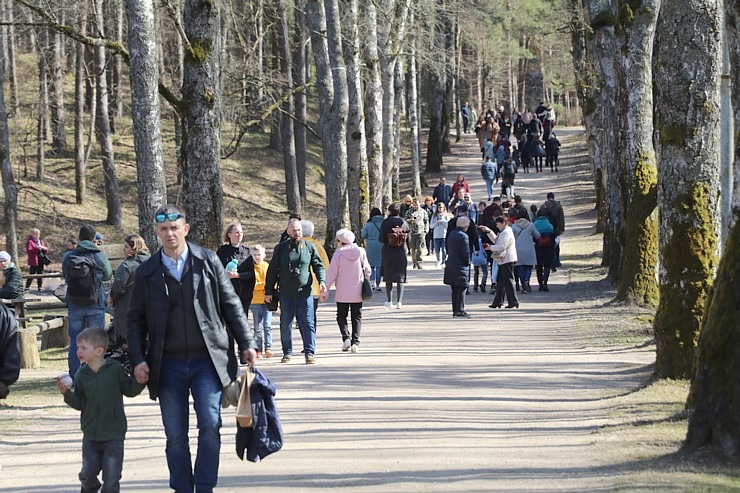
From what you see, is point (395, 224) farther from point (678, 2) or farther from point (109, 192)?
point (109, 192)

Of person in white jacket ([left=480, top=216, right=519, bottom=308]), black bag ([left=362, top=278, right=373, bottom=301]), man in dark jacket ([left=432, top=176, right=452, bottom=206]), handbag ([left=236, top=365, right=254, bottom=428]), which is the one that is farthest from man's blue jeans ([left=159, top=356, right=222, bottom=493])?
man in dark jacket ([left=432, top=176, right=452, bottom=206])

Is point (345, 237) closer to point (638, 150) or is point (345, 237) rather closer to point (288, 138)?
point (638, 150)

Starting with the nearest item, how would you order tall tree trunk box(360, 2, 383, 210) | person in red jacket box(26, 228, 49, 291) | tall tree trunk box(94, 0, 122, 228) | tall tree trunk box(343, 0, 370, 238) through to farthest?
tall tree trunk box(343, 0, 370, 238), tall tree trunk box(360, 2, 383, 210), person in red jacket box(26, 228, 49, 291), tall tree trunk box(94, 0, 122, 228)

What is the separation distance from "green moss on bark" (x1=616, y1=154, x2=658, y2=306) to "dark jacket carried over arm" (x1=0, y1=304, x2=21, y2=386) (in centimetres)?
1304

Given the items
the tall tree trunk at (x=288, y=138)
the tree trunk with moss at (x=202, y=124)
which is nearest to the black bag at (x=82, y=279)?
the tree trunk with moss at (x=202, y=124)

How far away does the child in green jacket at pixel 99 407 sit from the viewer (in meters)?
7.26

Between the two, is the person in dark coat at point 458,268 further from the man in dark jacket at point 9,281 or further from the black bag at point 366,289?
the man in dark jacket at point 9,281

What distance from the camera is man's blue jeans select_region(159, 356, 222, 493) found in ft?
23.9

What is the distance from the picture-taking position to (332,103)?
95.0 feet

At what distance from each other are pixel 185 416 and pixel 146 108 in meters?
10.2

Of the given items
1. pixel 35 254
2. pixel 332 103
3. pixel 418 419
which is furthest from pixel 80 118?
pixel 418 419

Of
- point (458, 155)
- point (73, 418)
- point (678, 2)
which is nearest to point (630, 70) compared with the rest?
point (678, 2)

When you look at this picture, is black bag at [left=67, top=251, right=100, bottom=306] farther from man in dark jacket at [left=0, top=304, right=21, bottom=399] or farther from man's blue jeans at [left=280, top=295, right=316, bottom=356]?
man in dark jacket at [left=0, top=304, right=21, bottom=399]

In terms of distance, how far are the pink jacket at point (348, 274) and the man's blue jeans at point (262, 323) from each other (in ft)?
3.20
